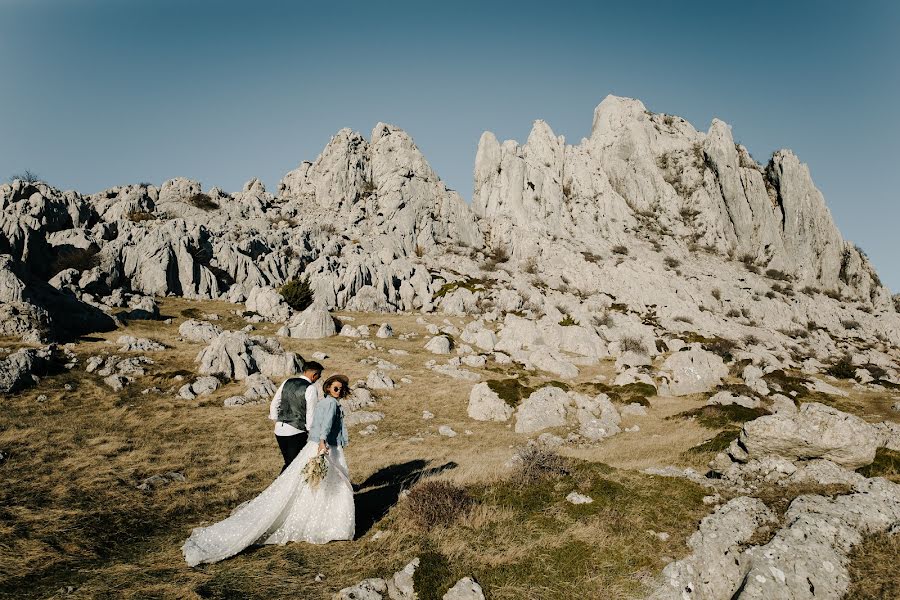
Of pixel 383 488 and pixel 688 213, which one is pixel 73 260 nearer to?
pixel 383 488

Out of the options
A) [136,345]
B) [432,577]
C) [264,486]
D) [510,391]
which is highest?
[136,345]

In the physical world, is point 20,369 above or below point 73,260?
below

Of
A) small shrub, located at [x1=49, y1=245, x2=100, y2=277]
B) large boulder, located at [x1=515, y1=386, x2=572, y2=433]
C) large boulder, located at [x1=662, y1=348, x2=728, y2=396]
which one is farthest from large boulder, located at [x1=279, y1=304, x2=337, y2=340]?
large boulder, located at [x1=662, y1=348, x2=728, y2=396]

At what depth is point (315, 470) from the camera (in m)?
9.72

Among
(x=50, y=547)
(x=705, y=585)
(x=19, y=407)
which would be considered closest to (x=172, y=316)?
(x=19, y=407)

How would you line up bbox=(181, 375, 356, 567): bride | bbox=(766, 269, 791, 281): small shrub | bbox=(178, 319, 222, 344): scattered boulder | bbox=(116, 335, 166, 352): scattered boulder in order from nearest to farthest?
bbox=(181, 375, 356, 567): bride, bbox=(116, 335, 166, 352): scattered boulder, bbox=(178, 319, 222, 344): scattered boulder, bbox=(766, 269, 791, 281): small shrub

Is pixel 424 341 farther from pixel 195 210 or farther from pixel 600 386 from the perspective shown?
pixel 195 210

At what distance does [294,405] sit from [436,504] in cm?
447

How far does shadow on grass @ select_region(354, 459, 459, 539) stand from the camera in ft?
36.8

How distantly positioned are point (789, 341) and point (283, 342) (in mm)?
89817

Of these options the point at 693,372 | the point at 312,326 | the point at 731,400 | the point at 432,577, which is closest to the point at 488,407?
the point at 731,400

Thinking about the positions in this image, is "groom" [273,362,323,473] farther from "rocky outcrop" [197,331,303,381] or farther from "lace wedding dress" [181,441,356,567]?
"rocky outcrop" [197,331,303,381]

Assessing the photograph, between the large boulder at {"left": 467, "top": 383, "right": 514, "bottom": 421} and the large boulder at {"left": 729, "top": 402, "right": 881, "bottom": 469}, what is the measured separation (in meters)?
20.1

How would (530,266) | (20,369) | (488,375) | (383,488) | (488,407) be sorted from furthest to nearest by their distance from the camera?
(530,266)
(488,375)
(488,407)
(20,369)
(383,488)
